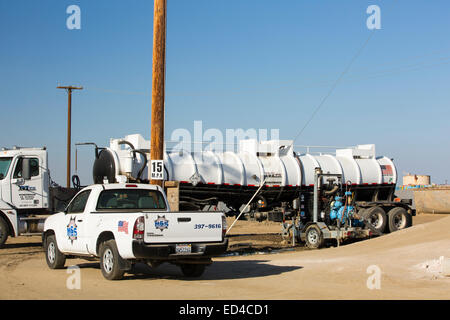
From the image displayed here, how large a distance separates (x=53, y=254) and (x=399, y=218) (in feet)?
45.2

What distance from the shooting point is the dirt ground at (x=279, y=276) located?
983 cm

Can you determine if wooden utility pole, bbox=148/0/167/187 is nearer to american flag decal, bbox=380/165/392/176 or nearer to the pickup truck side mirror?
the pickup truck side mirror

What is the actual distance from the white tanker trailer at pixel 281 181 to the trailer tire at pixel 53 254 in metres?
7.26

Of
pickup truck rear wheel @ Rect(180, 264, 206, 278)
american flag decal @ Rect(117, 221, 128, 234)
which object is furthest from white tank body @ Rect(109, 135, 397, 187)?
american flag decal @ Rect(117, 221, 128, 234)

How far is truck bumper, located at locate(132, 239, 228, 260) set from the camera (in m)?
10.6

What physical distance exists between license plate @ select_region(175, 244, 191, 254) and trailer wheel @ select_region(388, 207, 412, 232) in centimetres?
1287

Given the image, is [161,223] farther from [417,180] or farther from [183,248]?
[417,180]

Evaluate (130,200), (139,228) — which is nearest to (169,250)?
(139,228)

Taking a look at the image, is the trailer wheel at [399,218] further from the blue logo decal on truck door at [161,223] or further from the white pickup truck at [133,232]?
the blue logo decal on truck door at [161,223]

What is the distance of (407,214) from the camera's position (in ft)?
73.9

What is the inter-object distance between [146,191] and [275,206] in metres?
12.6

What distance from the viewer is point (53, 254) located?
13555mm
